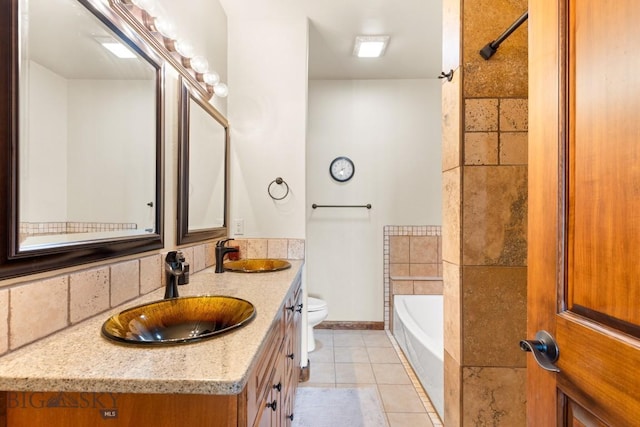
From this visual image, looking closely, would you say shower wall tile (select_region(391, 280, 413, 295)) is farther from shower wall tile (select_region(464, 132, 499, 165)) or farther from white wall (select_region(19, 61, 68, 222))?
white wall (select_region(19, 61, 68, 222))

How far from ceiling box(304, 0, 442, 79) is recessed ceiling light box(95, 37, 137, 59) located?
1.44 meters

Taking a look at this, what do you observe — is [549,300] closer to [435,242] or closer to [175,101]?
[175,101]

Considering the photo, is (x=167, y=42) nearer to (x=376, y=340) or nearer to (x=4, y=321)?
(x=4, y=321)

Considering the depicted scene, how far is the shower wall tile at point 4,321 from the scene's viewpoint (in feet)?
2.20

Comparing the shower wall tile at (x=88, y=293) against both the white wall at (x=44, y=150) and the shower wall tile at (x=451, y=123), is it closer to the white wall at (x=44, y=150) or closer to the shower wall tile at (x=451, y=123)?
the white wall at (x=44, y=150)

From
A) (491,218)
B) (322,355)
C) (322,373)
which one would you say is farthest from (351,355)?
(491,218)

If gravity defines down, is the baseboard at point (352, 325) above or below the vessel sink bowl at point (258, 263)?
below

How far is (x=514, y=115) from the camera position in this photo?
1.34 meters

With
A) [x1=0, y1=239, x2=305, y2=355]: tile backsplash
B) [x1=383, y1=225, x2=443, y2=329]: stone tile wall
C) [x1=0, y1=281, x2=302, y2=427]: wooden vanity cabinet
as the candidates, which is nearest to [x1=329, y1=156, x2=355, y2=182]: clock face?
[x1=383, y1=225, x2=443, y2=329]: stone tile wall

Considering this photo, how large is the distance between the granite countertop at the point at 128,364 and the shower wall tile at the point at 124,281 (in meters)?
0.15

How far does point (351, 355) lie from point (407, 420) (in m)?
0.84

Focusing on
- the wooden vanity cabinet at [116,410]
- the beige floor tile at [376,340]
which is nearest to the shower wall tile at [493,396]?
the wooden vanity cabinet at [116,410]

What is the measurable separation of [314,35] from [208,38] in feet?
3.08

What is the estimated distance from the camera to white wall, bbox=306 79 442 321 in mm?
3240
